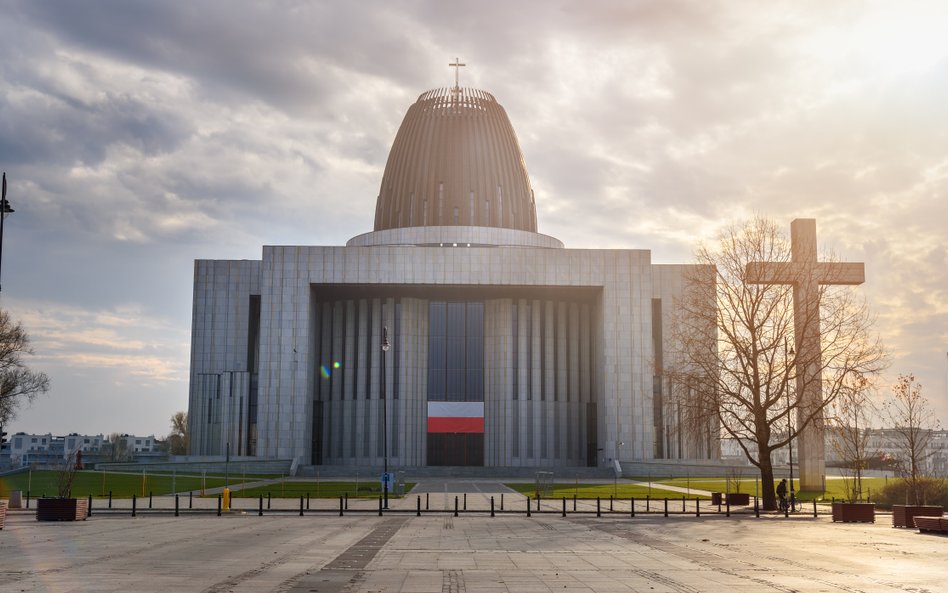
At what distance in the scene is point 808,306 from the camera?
46.4 metres

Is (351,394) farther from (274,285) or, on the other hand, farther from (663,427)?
(663,427)

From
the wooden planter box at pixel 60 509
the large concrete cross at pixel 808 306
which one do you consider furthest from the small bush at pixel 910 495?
the wooden planter box at pixel 60 509

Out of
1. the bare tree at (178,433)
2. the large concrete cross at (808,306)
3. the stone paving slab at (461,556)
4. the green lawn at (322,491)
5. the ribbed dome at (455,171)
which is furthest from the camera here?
the bare tree at (178,433)

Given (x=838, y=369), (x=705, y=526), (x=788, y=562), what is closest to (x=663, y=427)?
(x=838, y=369)

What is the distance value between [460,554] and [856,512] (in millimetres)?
20099

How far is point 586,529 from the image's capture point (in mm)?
32406

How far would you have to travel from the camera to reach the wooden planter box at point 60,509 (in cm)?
3434

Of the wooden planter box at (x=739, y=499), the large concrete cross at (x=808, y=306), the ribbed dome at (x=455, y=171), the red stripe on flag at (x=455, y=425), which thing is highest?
the ribbed dome at (x=455, y=171)

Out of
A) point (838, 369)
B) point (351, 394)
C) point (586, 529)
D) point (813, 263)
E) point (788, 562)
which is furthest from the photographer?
point (351, 394)

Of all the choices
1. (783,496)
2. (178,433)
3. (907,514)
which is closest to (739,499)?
(783,496)

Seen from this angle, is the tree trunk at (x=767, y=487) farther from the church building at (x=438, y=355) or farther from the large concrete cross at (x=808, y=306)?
the church building at (x=438, y=355)

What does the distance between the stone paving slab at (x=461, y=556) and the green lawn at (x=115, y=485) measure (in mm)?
17600

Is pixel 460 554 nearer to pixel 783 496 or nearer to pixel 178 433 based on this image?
pixel 783 496

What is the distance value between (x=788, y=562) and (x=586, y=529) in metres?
10.5
